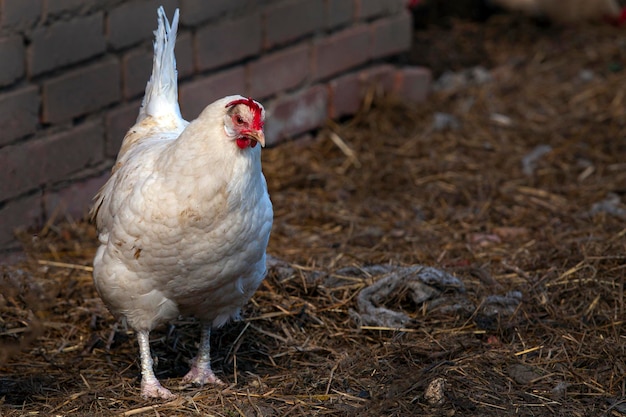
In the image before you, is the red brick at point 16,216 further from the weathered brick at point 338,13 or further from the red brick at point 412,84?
the red brick at point 412,84

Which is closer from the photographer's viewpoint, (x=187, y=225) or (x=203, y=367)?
(x=187, y=225)

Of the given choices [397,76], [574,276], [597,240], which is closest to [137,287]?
[574,276]

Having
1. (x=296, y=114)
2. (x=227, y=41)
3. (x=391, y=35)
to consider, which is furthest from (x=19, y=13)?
(x=391, y=35)

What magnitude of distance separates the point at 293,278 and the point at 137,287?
1.10 m

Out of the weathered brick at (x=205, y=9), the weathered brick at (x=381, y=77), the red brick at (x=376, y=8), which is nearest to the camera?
the weathered brick at (x=205, y=9)

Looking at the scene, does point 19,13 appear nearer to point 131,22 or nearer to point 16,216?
point 131,22

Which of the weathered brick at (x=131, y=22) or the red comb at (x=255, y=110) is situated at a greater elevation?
the red comb at (x=255, y=110)

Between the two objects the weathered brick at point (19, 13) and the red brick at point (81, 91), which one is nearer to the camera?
the weathered brick at point (19, 13)

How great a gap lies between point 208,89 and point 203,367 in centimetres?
224

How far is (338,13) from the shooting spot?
20.0ft

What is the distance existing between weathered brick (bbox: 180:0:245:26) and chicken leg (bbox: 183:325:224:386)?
221 cm

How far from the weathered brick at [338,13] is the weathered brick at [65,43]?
71.4 inches

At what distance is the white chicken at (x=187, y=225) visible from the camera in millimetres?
2936

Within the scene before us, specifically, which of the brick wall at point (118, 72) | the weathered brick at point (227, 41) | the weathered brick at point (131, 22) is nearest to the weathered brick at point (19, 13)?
the brick wall at point (118, 72)
